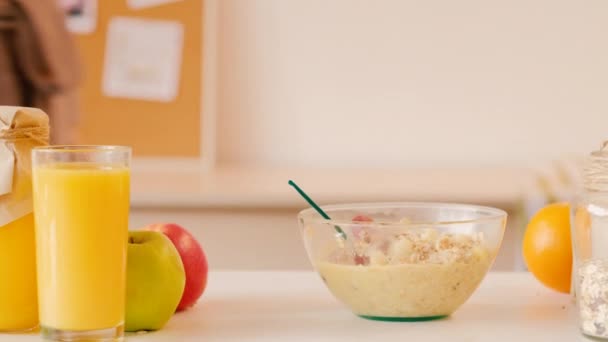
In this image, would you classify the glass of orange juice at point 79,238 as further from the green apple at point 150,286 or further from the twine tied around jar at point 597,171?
the twine tied around jar at point 597,171

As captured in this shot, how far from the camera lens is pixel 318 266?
41.7 inches

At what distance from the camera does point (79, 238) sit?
90cm

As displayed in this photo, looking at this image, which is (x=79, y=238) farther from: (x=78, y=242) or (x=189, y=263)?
(x=189, y=263)

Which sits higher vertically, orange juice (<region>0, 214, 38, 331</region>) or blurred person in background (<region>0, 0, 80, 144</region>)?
blurred person in background (<region>0, 0, 80, 144</region>)

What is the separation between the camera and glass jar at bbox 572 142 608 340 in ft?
3.10

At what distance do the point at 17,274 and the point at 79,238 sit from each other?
0.35 feet

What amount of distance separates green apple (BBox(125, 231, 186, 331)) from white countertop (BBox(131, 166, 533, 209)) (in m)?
1.00

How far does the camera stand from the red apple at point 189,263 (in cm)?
108

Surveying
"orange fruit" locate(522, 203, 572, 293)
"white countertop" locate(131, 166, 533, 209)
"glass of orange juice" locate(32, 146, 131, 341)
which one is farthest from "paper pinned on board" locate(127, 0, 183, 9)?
"glass of orange juice" locate(32, 146, 131, 341)

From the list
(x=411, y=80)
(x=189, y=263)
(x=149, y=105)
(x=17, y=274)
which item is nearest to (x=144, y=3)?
(x=149, y=105)

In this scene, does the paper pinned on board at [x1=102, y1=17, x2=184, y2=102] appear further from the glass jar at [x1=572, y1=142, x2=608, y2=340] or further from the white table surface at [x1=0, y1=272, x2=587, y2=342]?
the glass jar at [x1=572, y1=142, x2=608, y2=340]

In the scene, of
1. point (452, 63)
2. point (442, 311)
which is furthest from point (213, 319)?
point (452, 63)

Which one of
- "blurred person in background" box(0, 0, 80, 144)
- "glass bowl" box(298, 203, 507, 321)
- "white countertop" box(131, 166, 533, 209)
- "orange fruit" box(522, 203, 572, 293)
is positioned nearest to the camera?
"glass bowl" box(298, 203, 507, 321)

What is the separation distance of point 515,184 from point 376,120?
Answer: 503mm
